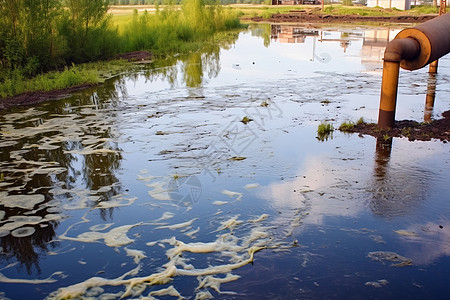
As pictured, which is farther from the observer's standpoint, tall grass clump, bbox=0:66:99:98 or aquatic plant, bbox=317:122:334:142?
tall grass clump, bbox=0:66:99:98

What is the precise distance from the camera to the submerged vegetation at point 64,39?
12984 mm

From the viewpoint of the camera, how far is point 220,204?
209 inches

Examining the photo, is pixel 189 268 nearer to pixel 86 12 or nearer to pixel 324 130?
pixel 324 130

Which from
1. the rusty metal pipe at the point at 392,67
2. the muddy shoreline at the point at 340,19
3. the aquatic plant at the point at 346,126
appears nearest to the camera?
the rusty metal pipe at the point at 392,67

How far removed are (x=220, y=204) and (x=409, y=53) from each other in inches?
181

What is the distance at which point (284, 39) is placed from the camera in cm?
2881

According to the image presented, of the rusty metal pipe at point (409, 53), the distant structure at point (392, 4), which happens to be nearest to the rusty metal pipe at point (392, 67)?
the rusty metal pipe at point (409, 53)

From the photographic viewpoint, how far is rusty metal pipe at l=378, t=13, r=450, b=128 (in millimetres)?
7559

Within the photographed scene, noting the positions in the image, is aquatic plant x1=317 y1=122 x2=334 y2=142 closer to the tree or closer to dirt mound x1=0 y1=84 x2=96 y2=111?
dirt mound x1=0 y1=84 x2=96 y2=111

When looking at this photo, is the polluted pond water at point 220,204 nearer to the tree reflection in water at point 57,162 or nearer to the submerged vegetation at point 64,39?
the tree reflection in water at point 57,162

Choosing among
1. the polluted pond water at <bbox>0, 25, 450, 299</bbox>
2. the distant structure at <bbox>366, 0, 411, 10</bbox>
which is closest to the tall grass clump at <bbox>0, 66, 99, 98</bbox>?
the polluted pond water at <bbox>0, 25, 450, 299</bbox>

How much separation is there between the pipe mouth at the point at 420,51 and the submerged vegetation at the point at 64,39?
960cm

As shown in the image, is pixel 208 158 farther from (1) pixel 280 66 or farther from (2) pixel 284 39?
(2) pixel 284 39

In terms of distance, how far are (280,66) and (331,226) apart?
13.3 m
